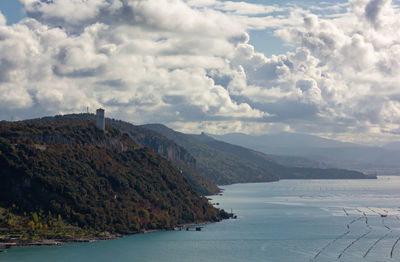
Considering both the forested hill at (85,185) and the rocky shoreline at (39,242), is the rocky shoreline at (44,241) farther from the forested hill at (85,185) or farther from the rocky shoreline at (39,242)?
the forested hill at (85,185)

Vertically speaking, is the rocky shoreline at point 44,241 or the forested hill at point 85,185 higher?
the forested hill at point 85,185

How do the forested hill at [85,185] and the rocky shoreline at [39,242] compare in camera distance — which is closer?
the rocky shoreline at [39,242]

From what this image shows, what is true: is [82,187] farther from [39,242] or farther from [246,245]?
[246,245]

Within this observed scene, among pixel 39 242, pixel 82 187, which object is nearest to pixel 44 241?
pixel 39 242

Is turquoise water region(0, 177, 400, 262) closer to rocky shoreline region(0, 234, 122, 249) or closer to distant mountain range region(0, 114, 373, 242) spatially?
rocky shoreline region(0, 234, 122, 249)

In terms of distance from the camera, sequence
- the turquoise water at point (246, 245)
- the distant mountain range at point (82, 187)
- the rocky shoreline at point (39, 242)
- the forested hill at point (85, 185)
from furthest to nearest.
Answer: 1. the forested hill at point (85, 185)
2. the distant mountain range at point (82, 187)
3. the rocky shoreline at point (39, 242)
4. the turquoise water at point (246, 245)

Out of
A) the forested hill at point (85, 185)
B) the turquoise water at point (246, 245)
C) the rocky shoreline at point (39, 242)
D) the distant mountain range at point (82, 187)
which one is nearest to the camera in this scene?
the turquoise water at point (246, 245)

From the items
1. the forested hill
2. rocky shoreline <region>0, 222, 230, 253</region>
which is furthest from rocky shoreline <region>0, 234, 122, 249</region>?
the forested hill

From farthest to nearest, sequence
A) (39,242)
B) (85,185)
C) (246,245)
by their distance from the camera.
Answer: (85,185) → (246,245) → (39,242)

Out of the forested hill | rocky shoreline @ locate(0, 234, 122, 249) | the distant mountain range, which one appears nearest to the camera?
rocky shoreline @ locate(0, 234, 122, 249)

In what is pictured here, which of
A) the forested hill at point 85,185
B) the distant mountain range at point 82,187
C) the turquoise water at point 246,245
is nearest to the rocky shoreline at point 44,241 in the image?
the distant mountain range at point 82,187
